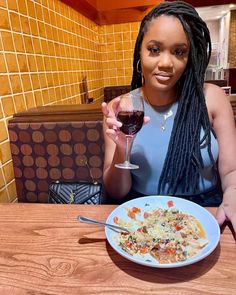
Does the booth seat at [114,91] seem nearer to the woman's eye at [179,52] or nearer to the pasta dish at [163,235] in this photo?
the woman's eye at [179,52]

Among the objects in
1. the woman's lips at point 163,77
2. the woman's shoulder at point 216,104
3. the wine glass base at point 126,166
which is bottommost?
the wine glass base at point 126,166

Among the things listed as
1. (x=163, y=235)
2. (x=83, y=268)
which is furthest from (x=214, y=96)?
(x=83, y=268)

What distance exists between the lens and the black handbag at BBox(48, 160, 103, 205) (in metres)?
1.12

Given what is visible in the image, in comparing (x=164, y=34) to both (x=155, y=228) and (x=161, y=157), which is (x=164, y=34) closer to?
(x=161, y=157)

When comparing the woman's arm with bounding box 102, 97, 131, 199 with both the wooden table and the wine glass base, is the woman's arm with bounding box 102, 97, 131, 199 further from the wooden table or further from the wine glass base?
the wooden table

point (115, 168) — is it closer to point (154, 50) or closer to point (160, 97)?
point (160, 97)

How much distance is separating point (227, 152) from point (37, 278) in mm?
818

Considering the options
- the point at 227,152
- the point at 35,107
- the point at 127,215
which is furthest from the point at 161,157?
the point at 35,107

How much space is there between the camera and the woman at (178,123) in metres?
1.01

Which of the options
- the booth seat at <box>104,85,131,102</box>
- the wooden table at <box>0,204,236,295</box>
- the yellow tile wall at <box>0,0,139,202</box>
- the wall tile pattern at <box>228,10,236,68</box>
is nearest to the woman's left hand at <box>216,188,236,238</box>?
the wooden table at <box>0,204,236,295</box>

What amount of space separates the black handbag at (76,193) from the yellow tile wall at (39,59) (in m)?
0.49

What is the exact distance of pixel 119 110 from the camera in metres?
0.85

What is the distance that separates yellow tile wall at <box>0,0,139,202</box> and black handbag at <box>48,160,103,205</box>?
49 cm

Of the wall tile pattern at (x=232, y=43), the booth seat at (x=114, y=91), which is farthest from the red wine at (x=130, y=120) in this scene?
the wall tile pattern at (x=232, y=43)
